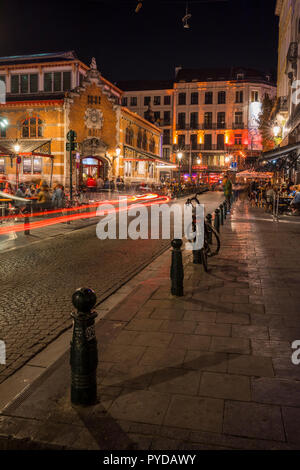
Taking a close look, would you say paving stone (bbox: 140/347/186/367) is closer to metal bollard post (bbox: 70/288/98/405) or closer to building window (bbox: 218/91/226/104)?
metal bollard post (bbox: 70/288/98/405)

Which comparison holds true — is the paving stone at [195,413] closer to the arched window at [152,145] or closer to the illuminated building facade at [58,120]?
the illuminated building facade at [58,120]

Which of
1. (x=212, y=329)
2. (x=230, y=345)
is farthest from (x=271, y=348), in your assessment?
(x=212, y=329)

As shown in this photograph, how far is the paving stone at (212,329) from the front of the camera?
4.75 metres

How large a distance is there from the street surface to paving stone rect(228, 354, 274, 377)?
1.99 metres

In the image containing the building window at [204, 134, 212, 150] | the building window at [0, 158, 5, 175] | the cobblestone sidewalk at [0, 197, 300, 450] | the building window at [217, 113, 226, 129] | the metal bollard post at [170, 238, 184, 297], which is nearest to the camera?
the cobblestone sidewalk at [0, 197, 300, 450]

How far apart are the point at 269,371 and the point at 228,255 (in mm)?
5829

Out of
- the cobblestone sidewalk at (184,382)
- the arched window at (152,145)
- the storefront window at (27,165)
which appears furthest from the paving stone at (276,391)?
the arched window at (152,145)

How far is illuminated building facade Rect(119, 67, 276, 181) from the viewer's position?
6481 centimetres

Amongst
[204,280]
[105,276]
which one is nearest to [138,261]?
[105,276]

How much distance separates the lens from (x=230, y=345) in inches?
174

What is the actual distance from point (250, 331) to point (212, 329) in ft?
1.42

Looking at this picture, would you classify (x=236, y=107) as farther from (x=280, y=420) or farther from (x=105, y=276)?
(x=280, y=420)

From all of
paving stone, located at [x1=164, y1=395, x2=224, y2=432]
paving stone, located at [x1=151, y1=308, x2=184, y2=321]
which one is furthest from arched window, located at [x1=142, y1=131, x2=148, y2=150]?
paving stone, located at [x1=164, y1=395, x2=224, y2=432]

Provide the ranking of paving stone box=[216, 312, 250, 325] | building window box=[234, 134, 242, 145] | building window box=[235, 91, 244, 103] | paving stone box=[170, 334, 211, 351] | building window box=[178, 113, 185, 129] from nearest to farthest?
paving stone box=[170, 334, 211, 351], paving stone box=[216, 312, 250, 325], building window box=[235, 91, 244, 103], building window box=[234, 134, 242, 145], building window box=[178, 113, 185, 129]
